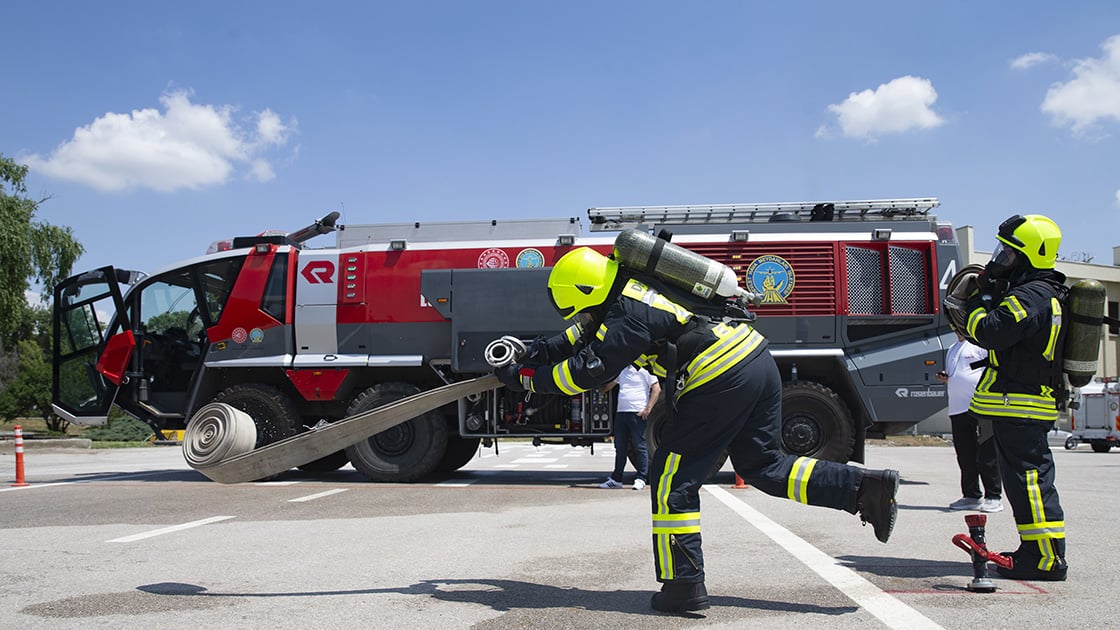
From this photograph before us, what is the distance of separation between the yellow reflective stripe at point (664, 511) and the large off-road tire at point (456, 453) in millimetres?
7354

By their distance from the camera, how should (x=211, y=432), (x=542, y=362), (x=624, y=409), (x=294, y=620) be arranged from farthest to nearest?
(x=624, y=409), (x=211, y=432), (x=542, y=362), (x=294, y=620)

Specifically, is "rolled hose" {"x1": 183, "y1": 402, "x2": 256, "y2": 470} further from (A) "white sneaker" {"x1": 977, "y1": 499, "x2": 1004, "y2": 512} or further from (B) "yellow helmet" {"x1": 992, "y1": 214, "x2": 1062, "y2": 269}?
(A) "white sneaker" {"x1": 977, "y1": 499, "x2": 1004, "y2": 512}

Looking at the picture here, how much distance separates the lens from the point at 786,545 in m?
5.86

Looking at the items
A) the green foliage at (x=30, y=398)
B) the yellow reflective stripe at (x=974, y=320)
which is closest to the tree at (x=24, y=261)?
the green foliage at (x=30, y=398)

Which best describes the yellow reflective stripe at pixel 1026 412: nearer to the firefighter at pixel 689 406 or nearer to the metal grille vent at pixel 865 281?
the firefighter at pixel 689 406

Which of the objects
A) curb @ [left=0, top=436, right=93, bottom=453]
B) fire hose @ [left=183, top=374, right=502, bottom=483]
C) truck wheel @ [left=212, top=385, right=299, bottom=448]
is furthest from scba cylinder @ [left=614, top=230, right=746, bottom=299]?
curb @ [left=0, top=436, right=93, bottom=453]

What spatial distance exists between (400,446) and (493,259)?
2516 mm

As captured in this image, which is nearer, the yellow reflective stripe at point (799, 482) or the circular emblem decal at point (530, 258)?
the yellow reflective stripe at point (799, 482)

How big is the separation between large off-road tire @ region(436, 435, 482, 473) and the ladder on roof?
10.7 ft

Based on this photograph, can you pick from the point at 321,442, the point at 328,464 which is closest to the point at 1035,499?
the point at 321,442

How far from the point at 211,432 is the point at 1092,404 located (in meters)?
22.0

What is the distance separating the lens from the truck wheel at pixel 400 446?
10.6 metres

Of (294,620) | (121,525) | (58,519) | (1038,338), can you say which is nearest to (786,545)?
(1038,338)

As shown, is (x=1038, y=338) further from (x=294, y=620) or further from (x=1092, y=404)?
(x=1092, y=404)
